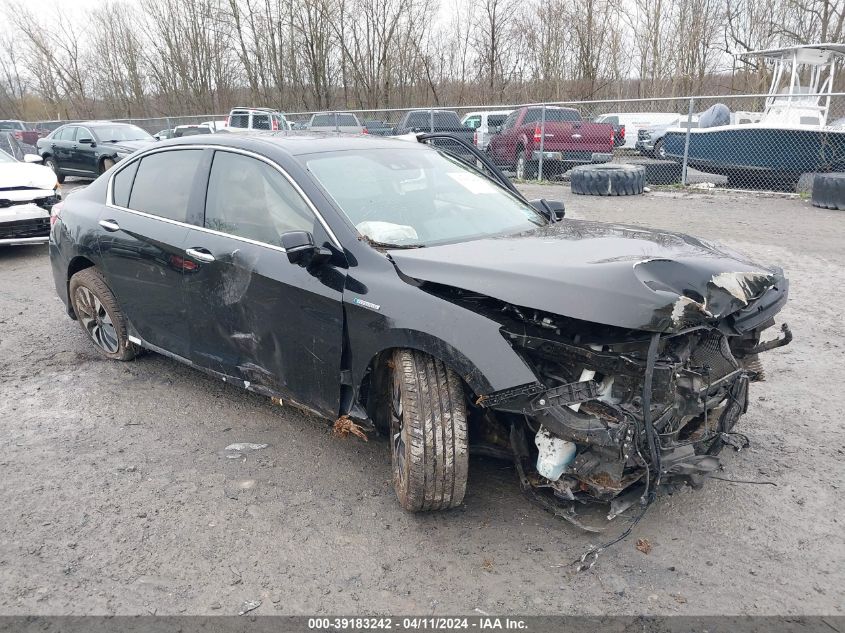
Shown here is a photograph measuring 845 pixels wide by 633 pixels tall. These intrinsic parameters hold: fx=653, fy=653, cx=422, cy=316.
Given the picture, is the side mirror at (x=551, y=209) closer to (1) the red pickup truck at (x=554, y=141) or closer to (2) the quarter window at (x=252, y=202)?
(2) the quarter window at (x=252, y=202)

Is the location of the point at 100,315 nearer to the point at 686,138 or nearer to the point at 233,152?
the point at 233,152

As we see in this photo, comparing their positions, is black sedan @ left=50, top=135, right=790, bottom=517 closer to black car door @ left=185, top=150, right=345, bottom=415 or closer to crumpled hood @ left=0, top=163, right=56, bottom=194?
black car door @ left=185, top=150, right=345, bottom=415

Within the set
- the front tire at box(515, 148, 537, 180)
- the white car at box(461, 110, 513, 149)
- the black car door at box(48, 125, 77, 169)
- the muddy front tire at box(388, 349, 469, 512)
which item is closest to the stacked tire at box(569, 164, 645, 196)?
the front tire at box(515, 148, 537, 180)

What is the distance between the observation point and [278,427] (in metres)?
4.03

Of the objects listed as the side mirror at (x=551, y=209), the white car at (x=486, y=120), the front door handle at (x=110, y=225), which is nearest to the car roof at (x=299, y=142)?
the front door handle at (x=110, y=225)

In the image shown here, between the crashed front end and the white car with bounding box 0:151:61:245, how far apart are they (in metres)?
8.09

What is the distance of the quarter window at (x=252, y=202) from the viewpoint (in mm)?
3510

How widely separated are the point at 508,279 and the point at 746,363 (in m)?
1.59

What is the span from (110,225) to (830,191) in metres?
11.8

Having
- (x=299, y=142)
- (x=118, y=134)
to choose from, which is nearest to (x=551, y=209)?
(x=299, y=142)

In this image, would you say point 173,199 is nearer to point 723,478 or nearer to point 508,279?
point 508,279

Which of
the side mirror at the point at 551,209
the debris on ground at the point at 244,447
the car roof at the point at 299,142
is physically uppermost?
the car roof at the point at 299,142

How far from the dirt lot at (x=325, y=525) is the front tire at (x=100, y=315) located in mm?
389

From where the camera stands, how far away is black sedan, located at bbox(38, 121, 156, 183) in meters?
16.3
